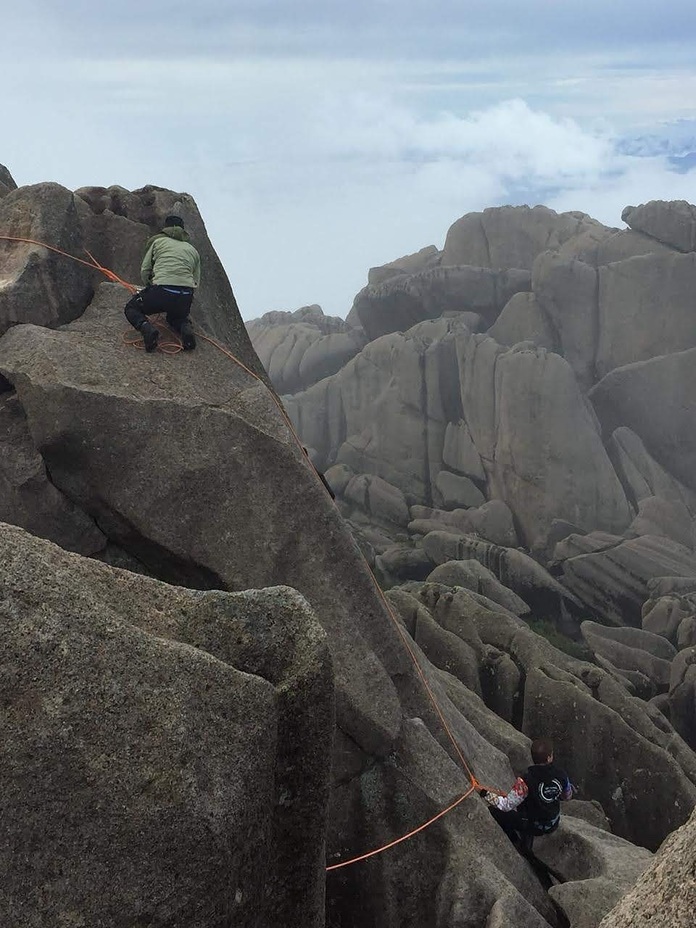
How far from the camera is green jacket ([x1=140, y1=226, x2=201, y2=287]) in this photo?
504 inches

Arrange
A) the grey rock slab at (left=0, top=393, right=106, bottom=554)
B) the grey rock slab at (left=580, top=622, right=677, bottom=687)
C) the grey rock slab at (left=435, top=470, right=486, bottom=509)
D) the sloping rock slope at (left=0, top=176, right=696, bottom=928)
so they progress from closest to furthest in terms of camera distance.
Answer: the sloping rock slope at (left=0, top=176, right=696, bottom=928) < the grey rock slab at (left=0, top=393, right=106, bottom=554) < the grey rock slab at (left=580, top=622, right=677, bottom=687) < the grey rock slab at (left=435, top=470, right=486, bottom=509)

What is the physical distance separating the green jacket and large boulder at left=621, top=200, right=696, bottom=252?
55.2 m

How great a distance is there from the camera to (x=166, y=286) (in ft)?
42.1

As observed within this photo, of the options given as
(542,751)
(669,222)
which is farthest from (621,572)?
(542,751)

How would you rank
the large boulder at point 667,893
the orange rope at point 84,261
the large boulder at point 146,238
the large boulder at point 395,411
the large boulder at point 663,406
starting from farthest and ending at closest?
1. the large boulder at point 395,411
2. the large boulder at point 663,406
3. the large boulder at point 146,238
4. the orange rope at point 84,261
5. the large boulder at point 667,893

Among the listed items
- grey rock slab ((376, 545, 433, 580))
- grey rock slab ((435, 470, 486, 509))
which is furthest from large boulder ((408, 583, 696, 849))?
grey rock slab ((435, 470, 486, 509))

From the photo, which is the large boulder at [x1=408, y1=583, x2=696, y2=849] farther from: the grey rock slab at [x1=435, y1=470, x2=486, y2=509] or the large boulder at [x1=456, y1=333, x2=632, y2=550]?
the grey rock slab at [x1=435, y1=470, x2=486, y2=509]

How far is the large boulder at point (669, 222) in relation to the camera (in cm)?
5909

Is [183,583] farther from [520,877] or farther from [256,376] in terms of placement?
[520,877]

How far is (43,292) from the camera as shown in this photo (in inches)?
508

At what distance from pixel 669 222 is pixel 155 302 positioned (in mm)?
56536

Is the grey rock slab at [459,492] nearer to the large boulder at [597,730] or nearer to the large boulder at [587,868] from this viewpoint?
the large boulder at [597,730]

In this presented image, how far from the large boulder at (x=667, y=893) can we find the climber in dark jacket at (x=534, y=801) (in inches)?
237

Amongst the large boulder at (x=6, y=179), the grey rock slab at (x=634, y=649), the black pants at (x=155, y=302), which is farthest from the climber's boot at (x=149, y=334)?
the grey rock slab at (x=634, y=649)
